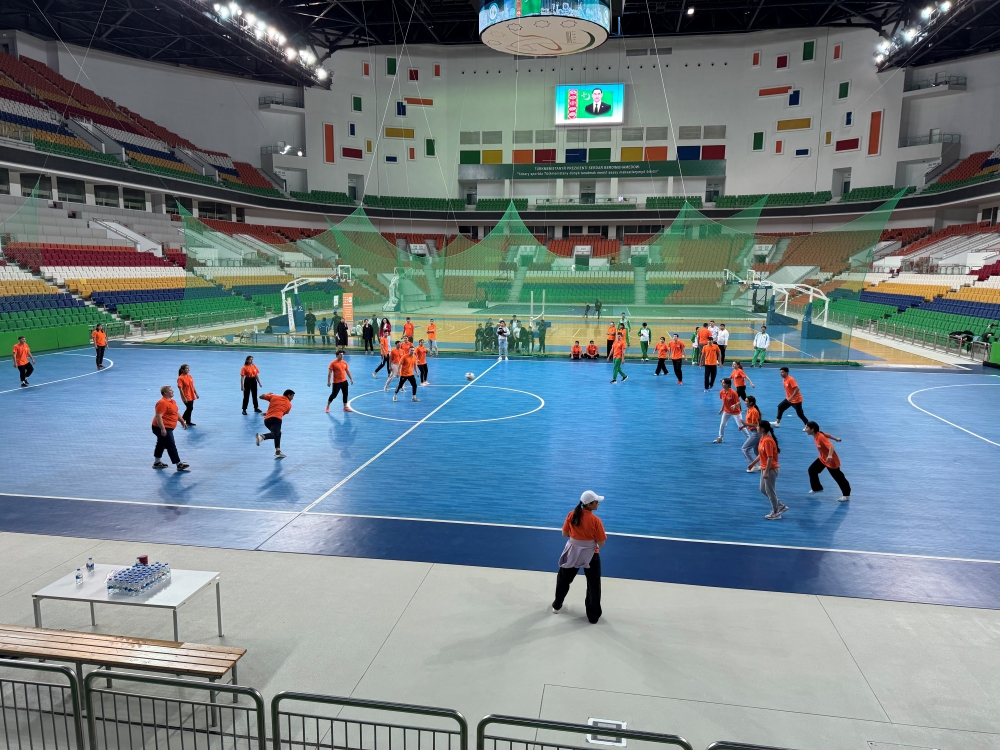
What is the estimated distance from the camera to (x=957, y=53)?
4781 cm

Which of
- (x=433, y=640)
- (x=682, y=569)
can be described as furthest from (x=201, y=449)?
(x=682, y=569)

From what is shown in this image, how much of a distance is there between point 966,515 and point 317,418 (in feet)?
42.3

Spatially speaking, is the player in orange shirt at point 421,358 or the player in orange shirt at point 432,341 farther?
the player in orange shirt at point 432,341

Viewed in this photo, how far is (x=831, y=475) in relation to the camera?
35.1ft

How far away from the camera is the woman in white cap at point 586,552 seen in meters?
6.61

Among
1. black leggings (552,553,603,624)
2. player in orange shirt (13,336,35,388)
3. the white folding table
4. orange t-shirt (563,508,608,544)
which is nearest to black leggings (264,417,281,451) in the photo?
the white folding table

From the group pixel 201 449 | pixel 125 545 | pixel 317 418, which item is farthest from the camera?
pixel 317 418

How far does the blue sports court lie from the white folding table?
2.18 metres

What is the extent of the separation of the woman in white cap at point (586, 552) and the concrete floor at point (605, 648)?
0.86 feet

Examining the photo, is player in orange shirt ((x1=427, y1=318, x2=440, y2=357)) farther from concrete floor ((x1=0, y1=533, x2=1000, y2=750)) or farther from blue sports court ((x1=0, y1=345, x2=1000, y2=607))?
concrete floor ((x1=0, y1=533, x2=1000, y2=750))

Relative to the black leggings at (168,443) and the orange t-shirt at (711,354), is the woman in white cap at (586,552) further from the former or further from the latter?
the orange t-shirt at (711,354)

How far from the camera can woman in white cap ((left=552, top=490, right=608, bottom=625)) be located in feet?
21.7

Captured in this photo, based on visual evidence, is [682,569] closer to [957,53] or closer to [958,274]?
[958,274]

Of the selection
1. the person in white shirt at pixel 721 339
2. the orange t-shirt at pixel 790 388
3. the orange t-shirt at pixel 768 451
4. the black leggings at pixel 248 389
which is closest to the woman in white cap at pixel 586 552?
A: the orange t-shirt at pixel 768 451
